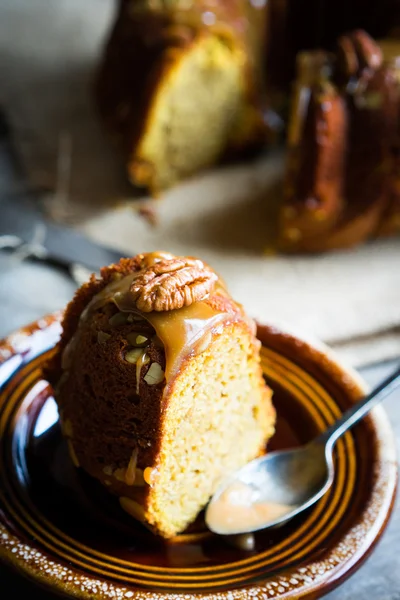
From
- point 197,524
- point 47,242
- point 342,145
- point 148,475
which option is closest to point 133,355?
point 148,475

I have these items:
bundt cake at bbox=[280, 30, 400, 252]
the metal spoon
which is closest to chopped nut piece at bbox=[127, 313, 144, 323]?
the metal spoon

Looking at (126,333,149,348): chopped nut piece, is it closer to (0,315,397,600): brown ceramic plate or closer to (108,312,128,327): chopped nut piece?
(108,312,128,327): chopped nut piece

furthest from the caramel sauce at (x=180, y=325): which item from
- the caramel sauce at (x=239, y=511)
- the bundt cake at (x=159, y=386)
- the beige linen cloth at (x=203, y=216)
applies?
the beige linen cloth at (x=203, y=216)

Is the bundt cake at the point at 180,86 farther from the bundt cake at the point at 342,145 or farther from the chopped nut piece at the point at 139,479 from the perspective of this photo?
the chopped nut piece at the point at 139,479

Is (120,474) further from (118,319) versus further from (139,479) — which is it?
(118,319)

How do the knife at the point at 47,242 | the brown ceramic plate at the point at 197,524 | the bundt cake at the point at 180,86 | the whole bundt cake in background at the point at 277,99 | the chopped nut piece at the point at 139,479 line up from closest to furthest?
1. the brown ceramic plate at the point at 197,524
2. the chopped nut piece at the point at 139,479
3. the knife at the point at 47,242
4. the whole bundt cake in background at the point at 277,99
5. the bundt cake at the point at 180,86

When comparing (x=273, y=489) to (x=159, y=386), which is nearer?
(x=159, y=386)

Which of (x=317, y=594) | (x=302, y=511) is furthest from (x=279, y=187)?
(x=317, y=594)
